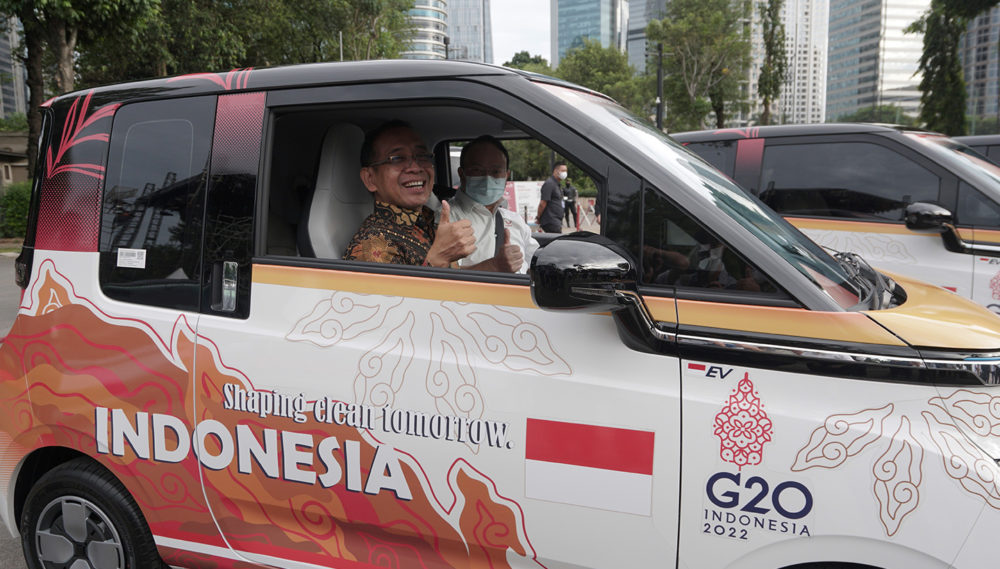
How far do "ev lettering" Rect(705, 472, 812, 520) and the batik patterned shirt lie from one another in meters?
1.20

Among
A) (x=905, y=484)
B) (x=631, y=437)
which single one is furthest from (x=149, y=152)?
(x=905, y=484)

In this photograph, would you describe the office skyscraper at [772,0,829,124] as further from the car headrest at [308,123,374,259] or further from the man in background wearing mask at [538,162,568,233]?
the car headrest at [308,123,374,259]

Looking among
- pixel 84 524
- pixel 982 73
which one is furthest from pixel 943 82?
pixel 84 524

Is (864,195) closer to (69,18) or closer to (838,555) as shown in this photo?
(838,555)

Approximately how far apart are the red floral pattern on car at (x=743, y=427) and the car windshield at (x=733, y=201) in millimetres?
332

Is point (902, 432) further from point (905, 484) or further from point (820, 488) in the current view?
point (820, 488)

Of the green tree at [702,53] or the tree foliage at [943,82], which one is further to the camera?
the green tree at [702,53]

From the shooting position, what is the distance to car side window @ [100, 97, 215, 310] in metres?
2.21

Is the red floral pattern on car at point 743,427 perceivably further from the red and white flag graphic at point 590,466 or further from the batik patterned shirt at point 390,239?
the batik patterned shirt at point 390,239

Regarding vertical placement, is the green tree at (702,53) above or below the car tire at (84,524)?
above

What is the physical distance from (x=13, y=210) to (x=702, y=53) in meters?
39.9

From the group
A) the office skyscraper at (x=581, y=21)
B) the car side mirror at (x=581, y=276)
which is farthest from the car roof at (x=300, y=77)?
the office skyscraper at (x=581, y=21)

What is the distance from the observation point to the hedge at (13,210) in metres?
17.2

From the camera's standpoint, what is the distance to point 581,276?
5.21ft
